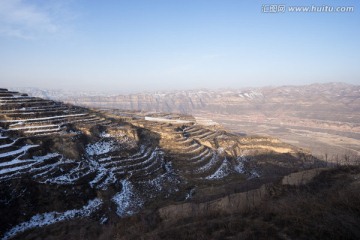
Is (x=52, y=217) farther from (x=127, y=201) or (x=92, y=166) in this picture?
(x=92, y=166)

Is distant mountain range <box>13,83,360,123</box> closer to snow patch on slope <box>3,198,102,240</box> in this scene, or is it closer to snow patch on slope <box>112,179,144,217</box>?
snow patch on slope <box>112,179,144,217</box>

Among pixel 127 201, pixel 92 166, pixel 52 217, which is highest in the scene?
pixel 92 166

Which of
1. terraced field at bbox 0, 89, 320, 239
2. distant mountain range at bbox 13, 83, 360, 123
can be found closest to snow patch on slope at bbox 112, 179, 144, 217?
terraced field at bbox 0, 89, 320, 239

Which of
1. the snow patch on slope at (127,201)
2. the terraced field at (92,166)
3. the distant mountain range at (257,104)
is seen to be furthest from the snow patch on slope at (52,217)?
the distant mountain range at (257,104)

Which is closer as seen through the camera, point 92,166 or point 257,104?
point 92,166

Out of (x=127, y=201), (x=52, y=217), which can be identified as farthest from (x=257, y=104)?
(x=52, y=217)

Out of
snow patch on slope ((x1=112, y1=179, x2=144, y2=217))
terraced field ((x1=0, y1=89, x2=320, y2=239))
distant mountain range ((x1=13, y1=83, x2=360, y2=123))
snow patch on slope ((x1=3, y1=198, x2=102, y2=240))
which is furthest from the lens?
distant mountain range ((x1=13, y1=83, x2=360, y2=123))

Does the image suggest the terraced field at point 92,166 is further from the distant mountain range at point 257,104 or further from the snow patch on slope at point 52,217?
the distant mountain range at point 257,104

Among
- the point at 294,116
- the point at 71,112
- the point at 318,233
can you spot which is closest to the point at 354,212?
the point at 318,233
